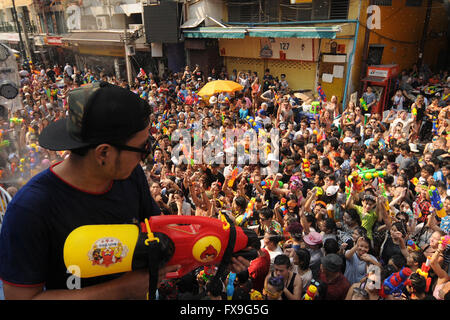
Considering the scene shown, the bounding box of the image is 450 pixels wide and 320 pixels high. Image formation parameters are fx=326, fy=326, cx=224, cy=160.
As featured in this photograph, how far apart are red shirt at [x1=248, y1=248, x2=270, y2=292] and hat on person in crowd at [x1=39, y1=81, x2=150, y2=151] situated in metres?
2.63

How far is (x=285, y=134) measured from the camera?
7.76 meters

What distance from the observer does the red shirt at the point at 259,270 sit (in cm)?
356

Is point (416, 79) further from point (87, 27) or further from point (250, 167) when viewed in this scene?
point (87, 27)

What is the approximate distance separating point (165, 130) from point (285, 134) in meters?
3.13

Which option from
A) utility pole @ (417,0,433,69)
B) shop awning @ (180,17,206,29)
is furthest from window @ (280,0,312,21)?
utility pole @ (417,0,433,69)

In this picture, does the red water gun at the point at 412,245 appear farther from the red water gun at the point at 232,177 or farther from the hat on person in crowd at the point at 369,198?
the red water gun at the point at 232,177

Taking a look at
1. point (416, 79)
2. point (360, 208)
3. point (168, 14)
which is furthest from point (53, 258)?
point (168, 14)

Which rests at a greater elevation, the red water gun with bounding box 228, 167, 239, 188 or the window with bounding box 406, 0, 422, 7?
the window with bounding box 406, 0, 422, 7

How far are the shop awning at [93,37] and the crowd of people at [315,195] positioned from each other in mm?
8357

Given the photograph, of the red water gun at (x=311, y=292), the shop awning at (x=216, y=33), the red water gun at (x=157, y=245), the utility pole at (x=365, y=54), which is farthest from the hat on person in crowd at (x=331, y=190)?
the shop awning at (x=216, y=33)

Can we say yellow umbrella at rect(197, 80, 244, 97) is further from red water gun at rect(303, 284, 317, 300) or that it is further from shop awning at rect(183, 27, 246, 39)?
red water gun at rect(303, 284, 317, 300)

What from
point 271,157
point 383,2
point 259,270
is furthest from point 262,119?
point 383,2

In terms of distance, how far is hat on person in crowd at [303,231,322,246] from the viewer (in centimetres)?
Answer: 399

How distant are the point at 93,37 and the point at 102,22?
1655mm
